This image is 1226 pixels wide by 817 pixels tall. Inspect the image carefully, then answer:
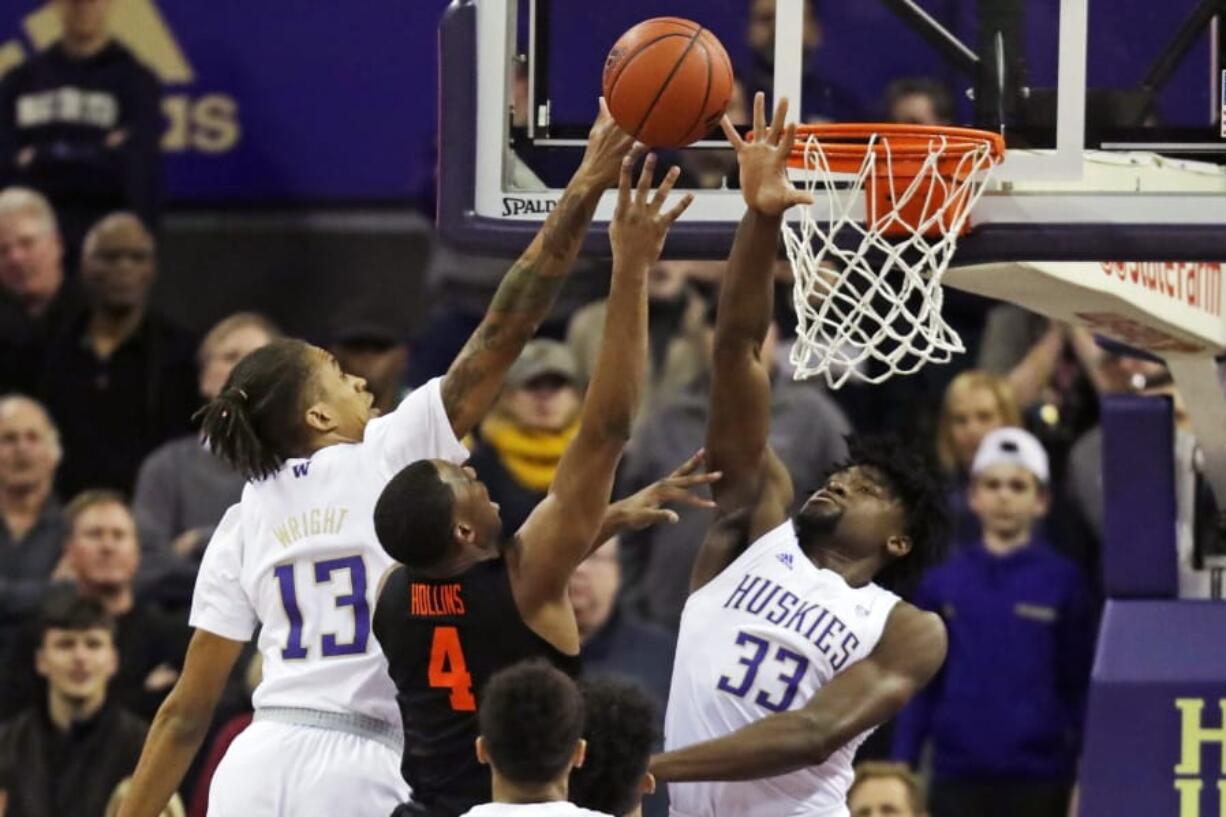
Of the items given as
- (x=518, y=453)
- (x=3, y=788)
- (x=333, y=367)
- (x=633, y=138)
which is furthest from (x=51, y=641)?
(x=633, y=138)

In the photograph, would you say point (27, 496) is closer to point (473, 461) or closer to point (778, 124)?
point (473, 461)

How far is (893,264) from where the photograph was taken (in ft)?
19.3

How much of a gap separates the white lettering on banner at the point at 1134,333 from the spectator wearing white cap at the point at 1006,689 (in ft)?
5.77

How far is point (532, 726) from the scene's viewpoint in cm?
471

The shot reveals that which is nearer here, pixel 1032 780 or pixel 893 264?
pixel 893 264

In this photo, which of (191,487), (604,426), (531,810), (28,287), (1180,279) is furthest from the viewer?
(28,287)

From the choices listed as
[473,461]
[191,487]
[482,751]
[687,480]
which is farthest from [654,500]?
[191,487]

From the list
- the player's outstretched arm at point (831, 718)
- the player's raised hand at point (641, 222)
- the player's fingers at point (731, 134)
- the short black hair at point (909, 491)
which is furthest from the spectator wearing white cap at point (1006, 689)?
the player's raised hand at point (641, 222)

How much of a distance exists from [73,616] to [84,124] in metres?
2.61

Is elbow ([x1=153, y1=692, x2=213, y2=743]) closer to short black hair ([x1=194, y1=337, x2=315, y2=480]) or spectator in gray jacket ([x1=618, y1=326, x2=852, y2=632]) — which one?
short black hair ([x1=194, y1=337, x2=315, y2=480])

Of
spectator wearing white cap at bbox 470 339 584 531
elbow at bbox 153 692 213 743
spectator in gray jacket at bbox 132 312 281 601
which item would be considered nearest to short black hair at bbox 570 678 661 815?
elbow at bbox 153 692 213 743

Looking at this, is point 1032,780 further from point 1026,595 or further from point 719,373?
point 719,373

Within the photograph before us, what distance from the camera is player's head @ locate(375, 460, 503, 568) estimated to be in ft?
17.0

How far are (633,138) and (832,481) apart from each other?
1191 mm
